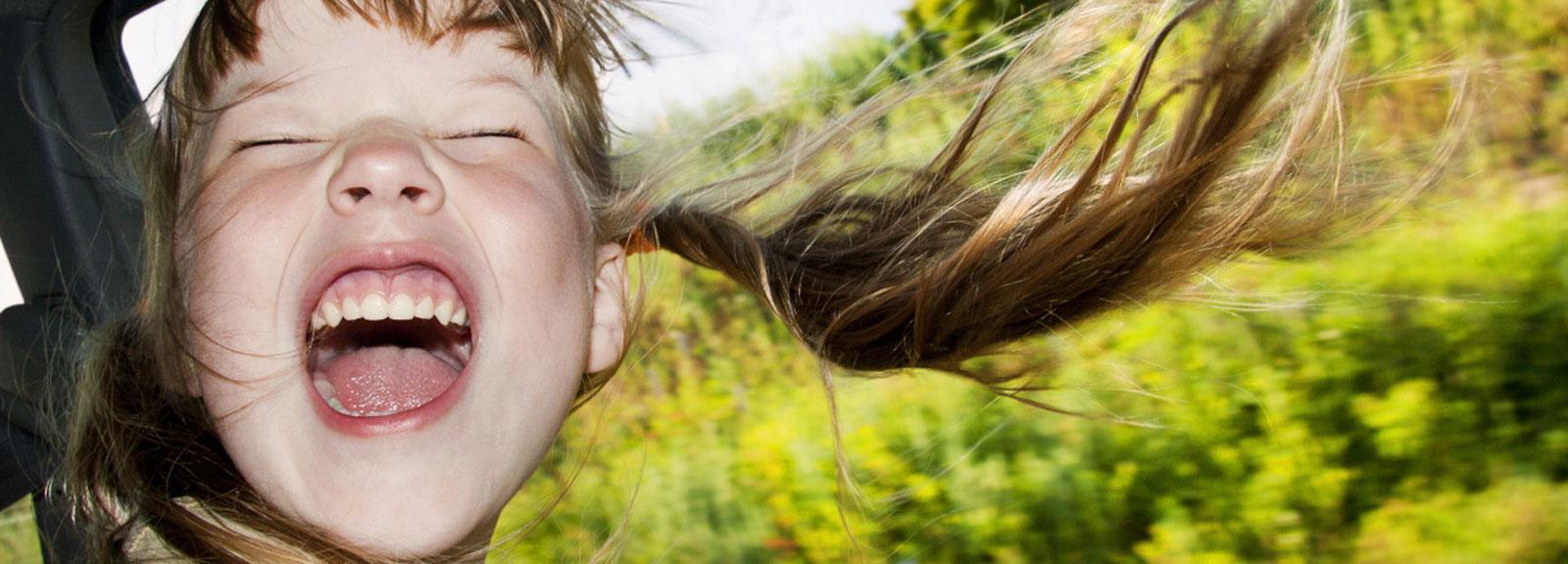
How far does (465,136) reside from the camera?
5.70ft

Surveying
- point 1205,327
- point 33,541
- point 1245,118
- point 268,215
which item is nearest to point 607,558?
point 268,215

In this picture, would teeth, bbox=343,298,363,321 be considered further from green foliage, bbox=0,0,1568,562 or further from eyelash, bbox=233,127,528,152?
green foliage, bbox=0,0,1568,562

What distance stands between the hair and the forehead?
0.06 feet

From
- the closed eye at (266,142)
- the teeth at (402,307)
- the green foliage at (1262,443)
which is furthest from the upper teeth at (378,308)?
the green foliage at (1262,443)

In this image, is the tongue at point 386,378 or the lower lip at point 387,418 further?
the tongue at point 386,378

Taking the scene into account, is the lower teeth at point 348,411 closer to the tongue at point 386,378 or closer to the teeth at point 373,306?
the tongue at point 386,378

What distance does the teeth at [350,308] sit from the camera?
5.35ft

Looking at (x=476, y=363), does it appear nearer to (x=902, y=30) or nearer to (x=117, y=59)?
(x=117, y=59)

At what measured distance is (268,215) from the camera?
5.26 feet

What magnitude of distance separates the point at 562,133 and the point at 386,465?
0.54 metres

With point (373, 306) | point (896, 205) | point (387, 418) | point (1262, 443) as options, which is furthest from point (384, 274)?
point (1262, 443)

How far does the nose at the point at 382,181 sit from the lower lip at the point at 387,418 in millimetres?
199

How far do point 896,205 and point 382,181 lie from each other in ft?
2.85

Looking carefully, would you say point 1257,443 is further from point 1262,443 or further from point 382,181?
point 382,181
